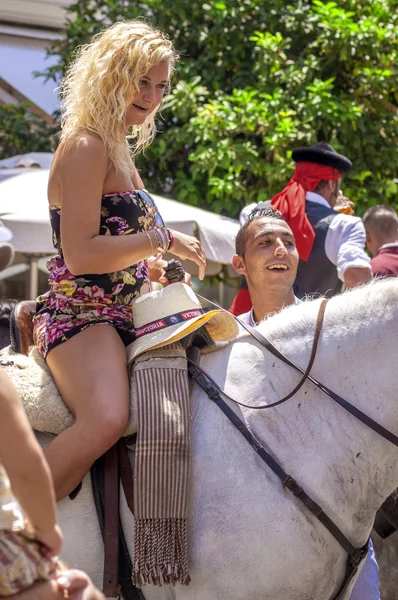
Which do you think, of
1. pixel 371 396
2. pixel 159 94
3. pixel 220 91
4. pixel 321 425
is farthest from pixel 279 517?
pixel 220 91

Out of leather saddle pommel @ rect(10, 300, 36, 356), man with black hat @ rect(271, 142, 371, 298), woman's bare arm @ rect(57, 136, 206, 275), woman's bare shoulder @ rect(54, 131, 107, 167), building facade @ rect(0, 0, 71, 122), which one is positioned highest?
woman's bare shoulder @ rect(54, 131, 107, 167)

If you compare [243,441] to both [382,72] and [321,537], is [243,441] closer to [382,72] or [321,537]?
[321,537]

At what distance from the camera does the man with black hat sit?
470 centimetres

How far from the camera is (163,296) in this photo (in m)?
2.84

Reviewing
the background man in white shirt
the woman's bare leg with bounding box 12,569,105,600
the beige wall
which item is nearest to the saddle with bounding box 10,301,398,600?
the woman's bare leg with bounding box 12,569,105,600

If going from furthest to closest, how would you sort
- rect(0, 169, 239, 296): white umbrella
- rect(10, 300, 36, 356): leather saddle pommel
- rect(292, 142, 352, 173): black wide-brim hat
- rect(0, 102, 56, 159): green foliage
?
rect(0, 102, 56, 159): green foliage, rect(0, 169, 239, 296): white umbrella, rect(292, 142, 352, 173): black wide-brim hat, rect(10, 300, 36, 356): leather saddle pommel

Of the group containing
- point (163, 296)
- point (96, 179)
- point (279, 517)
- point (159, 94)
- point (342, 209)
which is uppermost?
point (159, 94)

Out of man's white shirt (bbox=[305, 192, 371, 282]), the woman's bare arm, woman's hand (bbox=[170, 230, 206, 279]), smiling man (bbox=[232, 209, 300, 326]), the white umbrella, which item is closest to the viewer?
the woman's bare arm

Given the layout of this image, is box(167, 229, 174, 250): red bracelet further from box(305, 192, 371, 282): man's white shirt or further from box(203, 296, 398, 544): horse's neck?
box(305, 192, 371, 282): man's white shirt

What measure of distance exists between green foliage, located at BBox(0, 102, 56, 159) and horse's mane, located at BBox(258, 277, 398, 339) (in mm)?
7483

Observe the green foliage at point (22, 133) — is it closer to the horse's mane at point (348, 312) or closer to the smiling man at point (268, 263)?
the smiling man at point (268, 263)

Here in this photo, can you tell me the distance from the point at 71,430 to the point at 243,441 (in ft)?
1.81

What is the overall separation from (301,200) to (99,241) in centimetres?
269

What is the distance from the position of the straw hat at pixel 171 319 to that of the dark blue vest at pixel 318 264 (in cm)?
219
